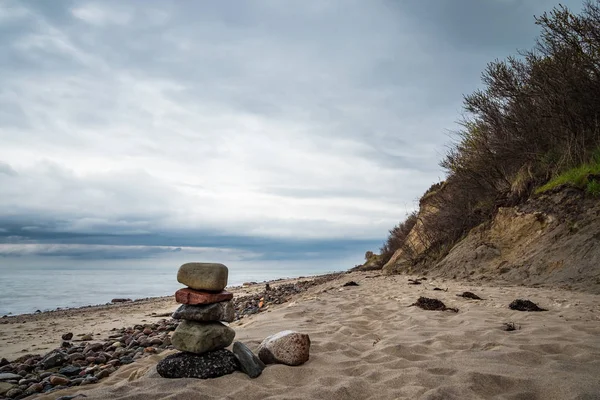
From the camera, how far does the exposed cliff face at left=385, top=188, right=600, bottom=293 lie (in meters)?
8.14

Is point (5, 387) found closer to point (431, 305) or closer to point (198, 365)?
point (198, 365)

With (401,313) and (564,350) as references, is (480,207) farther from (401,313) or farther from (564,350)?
(564,350)

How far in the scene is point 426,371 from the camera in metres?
3.62

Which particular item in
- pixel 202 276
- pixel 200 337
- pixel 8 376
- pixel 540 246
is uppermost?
pixel 540 246

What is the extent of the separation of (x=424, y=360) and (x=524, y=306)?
350 centimetres

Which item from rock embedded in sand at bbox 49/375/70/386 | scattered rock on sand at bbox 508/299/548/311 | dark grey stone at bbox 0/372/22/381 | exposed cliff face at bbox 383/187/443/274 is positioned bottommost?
dark grey stone at bbox 0/372/22/381

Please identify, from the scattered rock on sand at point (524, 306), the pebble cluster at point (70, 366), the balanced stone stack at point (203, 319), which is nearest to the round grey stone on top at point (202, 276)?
the balanced stone stack at point (203, 319)

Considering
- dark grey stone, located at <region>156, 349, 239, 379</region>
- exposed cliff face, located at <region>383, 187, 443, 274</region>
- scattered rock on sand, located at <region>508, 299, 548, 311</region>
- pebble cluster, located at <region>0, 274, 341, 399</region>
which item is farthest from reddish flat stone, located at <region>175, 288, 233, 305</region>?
exposed cliff face, located at <region>383, 187, 443, 274</region>

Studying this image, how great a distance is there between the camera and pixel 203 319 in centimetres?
429

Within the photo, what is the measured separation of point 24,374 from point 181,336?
318 cm

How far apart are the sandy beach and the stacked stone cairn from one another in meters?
0.17

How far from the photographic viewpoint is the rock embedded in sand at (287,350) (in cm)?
406

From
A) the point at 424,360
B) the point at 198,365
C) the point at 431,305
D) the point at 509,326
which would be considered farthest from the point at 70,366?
the point at 509,326

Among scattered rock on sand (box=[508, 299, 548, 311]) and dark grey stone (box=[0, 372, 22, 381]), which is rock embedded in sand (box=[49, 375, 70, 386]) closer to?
dark grey stone (box=[0, 372, 22, 381])
